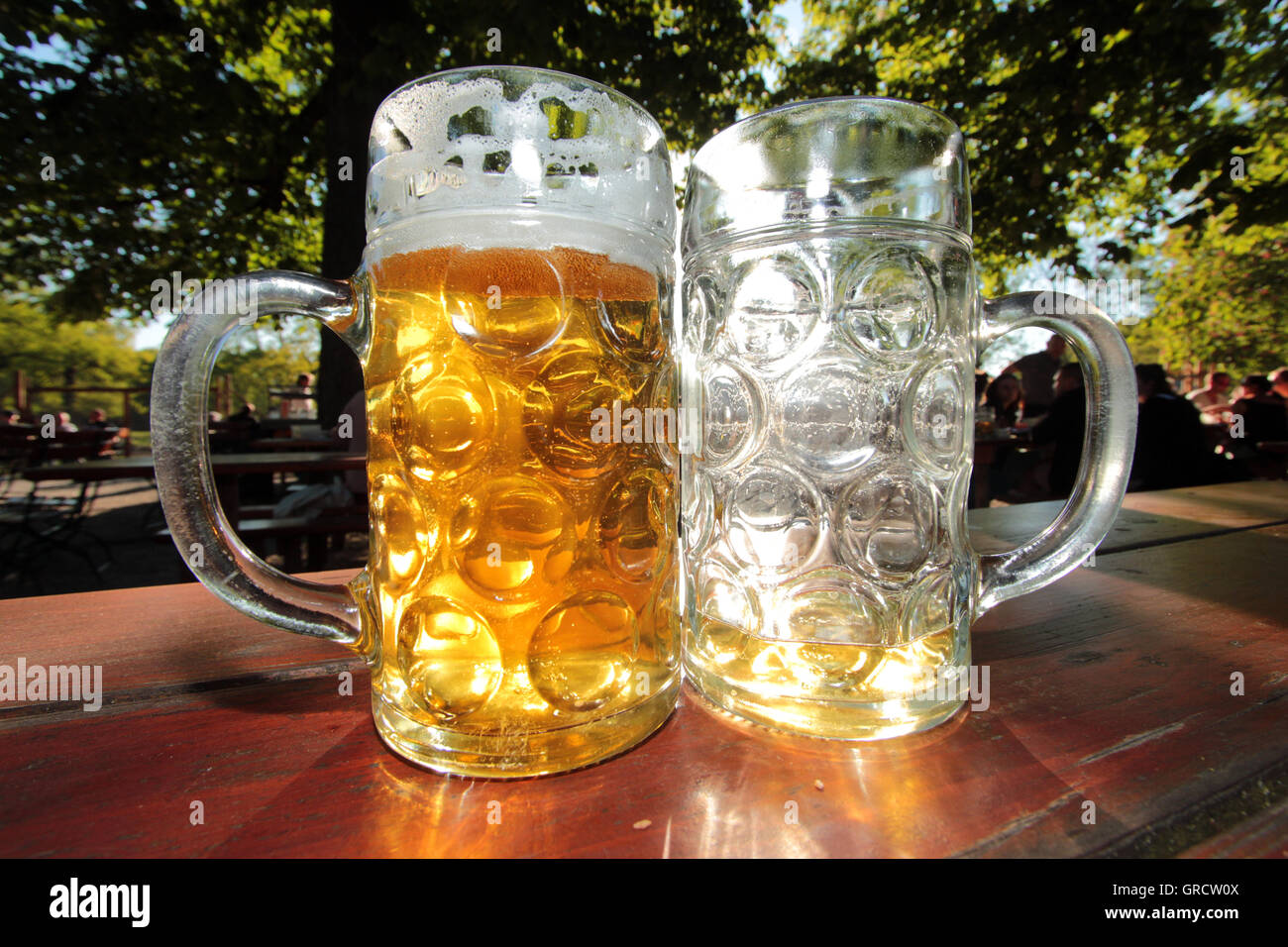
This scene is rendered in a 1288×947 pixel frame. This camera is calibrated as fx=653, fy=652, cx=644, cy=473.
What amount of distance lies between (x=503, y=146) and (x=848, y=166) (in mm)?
208

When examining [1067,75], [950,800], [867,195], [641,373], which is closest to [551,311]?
[641,373]

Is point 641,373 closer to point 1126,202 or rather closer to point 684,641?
point 684,641

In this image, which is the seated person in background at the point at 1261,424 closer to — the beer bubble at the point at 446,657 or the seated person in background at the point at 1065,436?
the seated person in background at the point at 1065,436

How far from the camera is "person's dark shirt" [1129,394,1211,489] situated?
10.6 ft

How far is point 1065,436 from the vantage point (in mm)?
3537

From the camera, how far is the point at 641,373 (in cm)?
41

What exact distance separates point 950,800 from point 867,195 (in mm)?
342

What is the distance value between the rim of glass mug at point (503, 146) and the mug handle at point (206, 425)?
63 millimetres

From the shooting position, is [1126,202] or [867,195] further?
[1126,202]

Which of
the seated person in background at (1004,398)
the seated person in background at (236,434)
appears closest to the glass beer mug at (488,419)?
the seated person in background at (236,434)

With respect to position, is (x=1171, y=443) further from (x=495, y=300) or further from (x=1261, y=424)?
(x=495, y=300)

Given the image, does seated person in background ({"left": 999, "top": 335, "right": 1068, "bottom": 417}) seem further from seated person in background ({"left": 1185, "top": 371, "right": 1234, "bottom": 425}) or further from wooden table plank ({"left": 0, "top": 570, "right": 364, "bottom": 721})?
wooden table plank ({"left": 0, "top": 570, "right": 364, "bottom": 721})

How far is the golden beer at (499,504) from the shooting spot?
0.37 m
